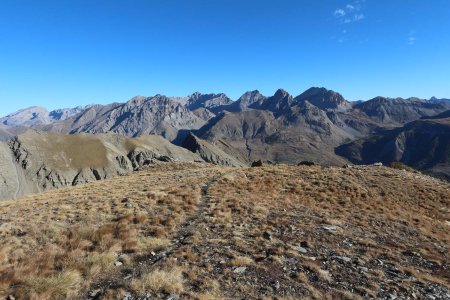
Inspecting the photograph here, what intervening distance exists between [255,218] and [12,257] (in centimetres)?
1332

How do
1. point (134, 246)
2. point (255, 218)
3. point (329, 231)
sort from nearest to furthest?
point (134, 246) → point (329, 231) → point (255, 218)

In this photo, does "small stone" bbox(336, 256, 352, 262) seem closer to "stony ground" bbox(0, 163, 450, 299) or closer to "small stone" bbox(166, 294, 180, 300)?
"stony ground" bbox(0, 163, 450, 299)

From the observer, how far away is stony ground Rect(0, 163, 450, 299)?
12.5m

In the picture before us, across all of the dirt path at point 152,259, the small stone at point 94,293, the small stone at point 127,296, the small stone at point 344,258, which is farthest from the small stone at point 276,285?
the small stone at point 94,293

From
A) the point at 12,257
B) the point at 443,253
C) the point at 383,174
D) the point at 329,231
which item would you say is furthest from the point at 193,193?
the point at 383,174

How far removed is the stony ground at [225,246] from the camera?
1255 cm

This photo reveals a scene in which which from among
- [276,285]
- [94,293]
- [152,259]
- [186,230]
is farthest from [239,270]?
[186,230]

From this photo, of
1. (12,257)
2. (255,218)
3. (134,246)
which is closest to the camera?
(12,257)

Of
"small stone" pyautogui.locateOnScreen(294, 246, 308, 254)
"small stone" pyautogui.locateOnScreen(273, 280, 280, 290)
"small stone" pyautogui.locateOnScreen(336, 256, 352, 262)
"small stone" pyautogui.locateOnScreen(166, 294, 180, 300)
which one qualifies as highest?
"small stone" pyautogui.locateOnScreen(166, 294, 180, 300)

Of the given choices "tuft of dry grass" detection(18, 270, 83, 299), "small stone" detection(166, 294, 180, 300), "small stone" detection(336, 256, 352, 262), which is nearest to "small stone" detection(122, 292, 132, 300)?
"small stone" detection(166, 294, 180, 300)

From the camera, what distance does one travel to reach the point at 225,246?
16.9 meters

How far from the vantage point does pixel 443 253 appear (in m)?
19.0

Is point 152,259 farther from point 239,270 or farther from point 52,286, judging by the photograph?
point 52,286

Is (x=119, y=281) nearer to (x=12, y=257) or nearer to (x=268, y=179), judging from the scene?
(x=12, y=257)
